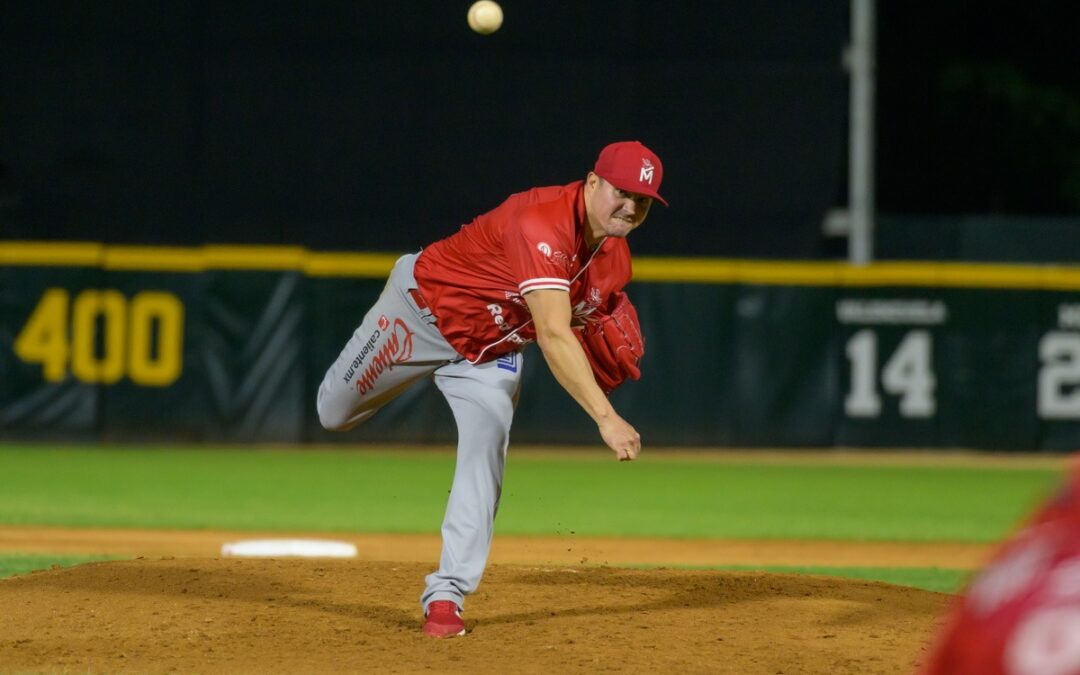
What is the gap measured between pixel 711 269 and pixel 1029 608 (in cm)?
1108

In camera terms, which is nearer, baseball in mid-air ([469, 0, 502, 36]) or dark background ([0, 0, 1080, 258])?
baseball in mid-air ([469, 0, 502, 36])

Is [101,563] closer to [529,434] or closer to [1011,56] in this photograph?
[529,434]

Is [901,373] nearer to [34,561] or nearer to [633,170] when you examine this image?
[34,561]

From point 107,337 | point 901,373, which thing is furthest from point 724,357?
point 107,337

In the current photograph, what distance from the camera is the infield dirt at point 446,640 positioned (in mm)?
4344

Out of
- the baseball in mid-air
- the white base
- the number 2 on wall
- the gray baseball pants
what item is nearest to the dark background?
the number 2 on wall

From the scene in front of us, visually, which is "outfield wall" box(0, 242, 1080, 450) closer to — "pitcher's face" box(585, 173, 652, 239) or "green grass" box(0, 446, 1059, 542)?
"green grass" box(0, 446, 1059, 542)

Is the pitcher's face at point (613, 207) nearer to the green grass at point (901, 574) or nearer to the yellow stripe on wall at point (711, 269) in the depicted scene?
the green grass at point (901, 574)

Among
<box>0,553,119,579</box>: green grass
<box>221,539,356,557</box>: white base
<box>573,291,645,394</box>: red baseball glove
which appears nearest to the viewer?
<box>573,291,645,394</box>: red baseball glove

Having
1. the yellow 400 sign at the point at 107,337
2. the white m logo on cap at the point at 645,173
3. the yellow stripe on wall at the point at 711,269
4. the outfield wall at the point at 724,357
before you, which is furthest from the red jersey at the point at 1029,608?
the yellow 400 sign at the point at 107,337

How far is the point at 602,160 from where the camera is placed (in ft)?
14.3

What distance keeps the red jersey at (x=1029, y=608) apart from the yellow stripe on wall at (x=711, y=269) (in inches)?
424

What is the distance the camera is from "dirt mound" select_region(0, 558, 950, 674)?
435 cm

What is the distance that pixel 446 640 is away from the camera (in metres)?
4.54
